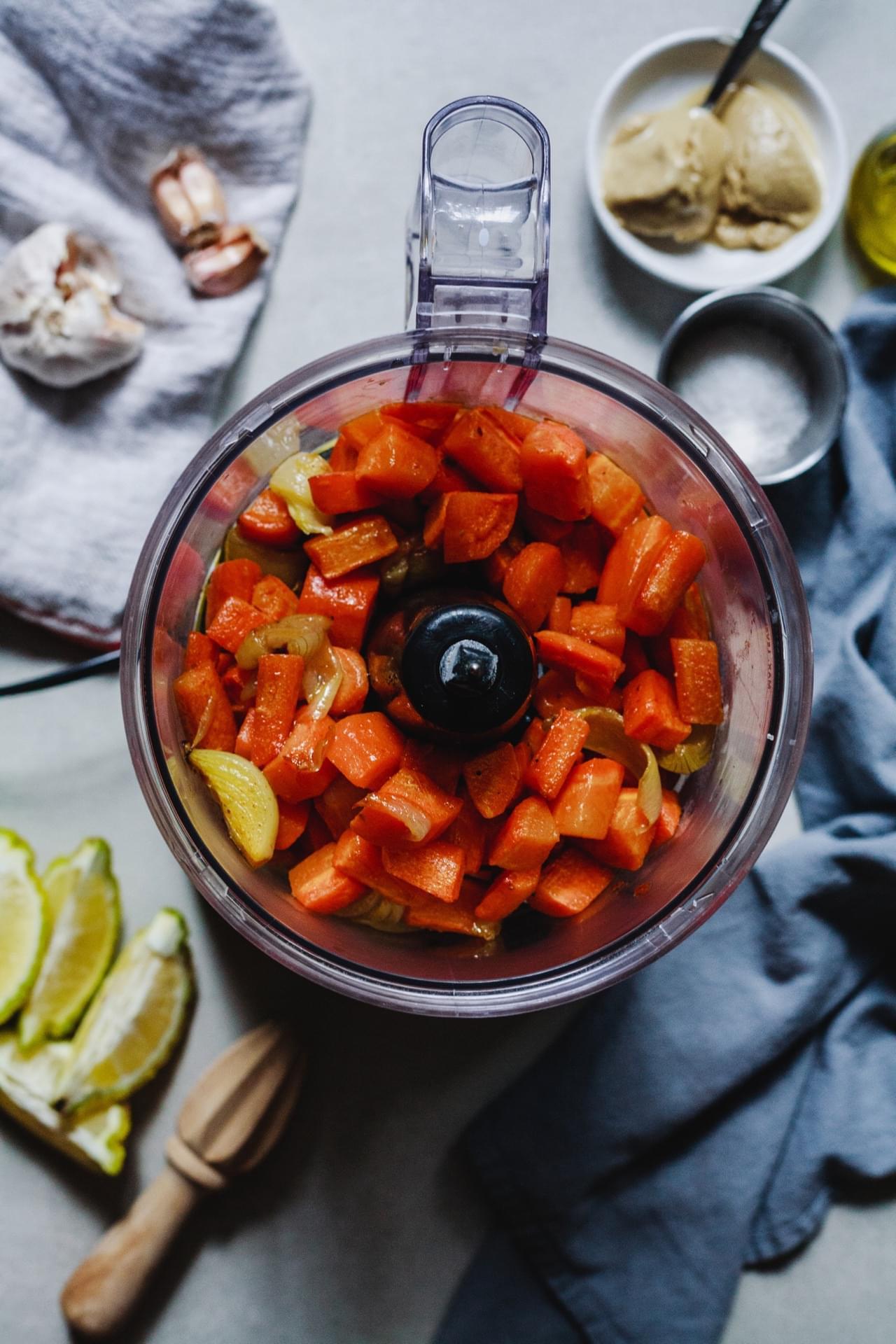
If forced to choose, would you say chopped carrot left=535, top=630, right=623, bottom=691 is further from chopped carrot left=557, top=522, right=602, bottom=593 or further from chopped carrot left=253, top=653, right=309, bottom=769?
chopped carrot left=253, top=653, right=309, bottom=769

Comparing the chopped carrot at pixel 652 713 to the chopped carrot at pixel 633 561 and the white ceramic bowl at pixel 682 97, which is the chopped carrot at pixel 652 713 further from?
the white ceramic bowl at pixel 682 97

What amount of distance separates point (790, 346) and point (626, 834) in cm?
66

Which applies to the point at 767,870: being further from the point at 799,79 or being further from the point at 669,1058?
the point at 799,79

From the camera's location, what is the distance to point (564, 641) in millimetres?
846

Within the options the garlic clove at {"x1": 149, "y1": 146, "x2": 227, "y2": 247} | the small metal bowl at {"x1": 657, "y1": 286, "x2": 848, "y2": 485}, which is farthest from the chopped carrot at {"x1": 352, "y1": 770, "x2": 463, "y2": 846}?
the garlic clove at {"x1": 149, "y1": 146, "x2": 227, "y2": 247}

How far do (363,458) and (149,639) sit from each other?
23 centimetres

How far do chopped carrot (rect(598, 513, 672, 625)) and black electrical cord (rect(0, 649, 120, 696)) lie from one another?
557mm

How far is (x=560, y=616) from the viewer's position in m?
0.89

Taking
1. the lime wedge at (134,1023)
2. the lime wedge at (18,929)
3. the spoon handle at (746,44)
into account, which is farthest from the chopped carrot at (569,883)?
the spoon handle at (746,44)

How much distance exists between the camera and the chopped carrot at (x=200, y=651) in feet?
2.87

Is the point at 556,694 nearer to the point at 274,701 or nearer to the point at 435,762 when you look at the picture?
the point at 435,762

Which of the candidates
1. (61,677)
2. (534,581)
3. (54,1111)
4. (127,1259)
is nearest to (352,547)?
(534,581)

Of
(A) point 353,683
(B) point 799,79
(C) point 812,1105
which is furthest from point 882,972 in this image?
(B) point 799,79

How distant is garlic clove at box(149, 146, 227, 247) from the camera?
115 centimetres
